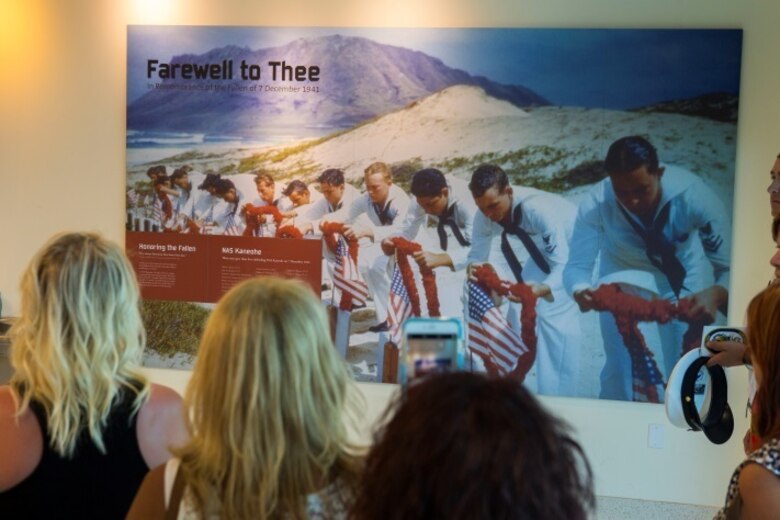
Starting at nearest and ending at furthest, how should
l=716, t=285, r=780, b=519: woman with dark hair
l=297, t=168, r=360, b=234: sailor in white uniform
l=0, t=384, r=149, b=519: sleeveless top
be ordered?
l=716, t=285, r=780, b=519: woman with dark hair < l=0, t=384, r=149, b=519: sleeveless top < l=297, t=168, r=360, b=234: sailor in white uniform

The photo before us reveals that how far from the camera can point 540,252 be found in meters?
4.56

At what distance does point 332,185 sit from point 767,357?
332 cm

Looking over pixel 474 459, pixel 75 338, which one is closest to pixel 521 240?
pixel 75 338

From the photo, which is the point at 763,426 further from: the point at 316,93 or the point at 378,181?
the point at 316,93


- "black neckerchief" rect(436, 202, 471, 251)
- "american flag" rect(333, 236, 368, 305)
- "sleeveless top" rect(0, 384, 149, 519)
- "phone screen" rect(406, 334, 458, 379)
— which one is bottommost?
"sleeveless top" rect(0, 384, 149, 519)

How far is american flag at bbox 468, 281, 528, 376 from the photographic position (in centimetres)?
462

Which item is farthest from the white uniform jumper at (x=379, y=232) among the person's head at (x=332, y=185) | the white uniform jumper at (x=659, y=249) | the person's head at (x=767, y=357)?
the person's head at (x=767, y=357)

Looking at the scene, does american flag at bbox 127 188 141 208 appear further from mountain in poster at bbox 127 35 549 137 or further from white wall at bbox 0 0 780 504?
mountain in poster at bbox 127 35 549 137

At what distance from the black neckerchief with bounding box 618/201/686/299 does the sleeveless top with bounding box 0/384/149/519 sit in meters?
3.27

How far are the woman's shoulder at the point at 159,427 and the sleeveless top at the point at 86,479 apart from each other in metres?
0.02

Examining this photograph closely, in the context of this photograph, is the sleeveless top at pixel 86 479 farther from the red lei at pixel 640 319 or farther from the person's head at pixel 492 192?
the red lei at pixel 640 319

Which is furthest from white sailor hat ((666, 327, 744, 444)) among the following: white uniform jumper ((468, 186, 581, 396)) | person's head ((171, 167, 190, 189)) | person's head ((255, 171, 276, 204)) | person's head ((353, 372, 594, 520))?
person's head ((171, 167, 190, 189))

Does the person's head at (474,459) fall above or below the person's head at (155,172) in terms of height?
below

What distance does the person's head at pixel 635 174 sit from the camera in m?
4.43
